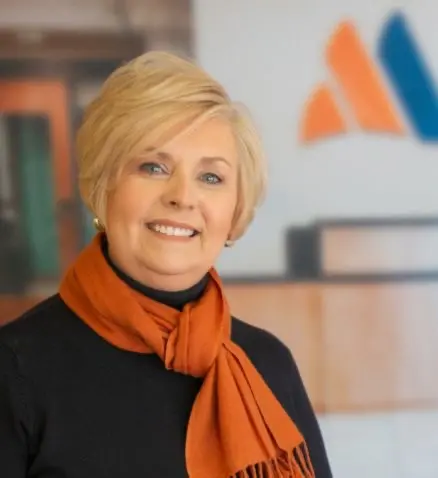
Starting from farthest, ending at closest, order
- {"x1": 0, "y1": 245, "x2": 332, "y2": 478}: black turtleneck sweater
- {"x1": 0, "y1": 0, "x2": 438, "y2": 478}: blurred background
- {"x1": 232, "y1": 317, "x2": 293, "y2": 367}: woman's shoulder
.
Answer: {"x1": 0, "y1": 0, "x2": 438, "y2": 478}: blurred background → {"x1": 232, "y1": 317, "x2": 293, "y2": 367}: woman's shoulder → {"x1": 0, "y1": 245, "x2": 332, "y2": 478}: black turtleneck sweater

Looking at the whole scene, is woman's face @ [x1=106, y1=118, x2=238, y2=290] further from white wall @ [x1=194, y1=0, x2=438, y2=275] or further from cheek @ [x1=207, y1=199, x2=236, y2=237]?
white wall @ [x1=194, y1=0, x2=438, y2=275]

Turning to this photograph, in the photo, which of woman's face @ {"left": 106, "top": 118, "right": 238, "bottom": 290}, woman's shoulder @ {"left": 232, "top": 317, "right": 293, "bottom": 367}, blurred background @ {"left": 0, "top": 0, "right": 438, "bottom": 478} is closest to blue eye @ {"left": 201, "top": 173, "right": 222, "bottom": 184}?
woman's face @ {"left": 106, "top": 118, "right": 238, "bottom": 290}

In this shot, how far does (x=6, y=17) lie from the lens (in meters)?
1.36

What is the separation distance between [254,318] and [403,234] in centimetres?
33

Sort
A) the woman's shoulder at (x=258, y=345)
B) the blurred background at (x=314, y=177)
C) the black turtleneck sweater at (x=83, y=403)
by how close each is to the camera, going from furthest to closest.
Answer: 1. the blurred background at (x=314, y=177)
2. the woman's shoulder at (x=258, y=345)
3. the black turtleneck sweater at (x=83, y=403)

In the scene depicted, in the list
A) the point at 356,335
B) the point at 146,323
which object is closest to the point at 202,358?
the point at 146,323

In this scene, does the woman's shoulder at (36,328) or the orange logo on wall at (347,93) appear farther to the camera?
the orange logo on wall at (347,93)

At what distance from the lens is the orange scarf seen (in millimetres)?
940

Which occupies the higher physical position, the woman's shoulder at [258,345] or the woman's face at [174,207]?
the woman's face at [174,207]

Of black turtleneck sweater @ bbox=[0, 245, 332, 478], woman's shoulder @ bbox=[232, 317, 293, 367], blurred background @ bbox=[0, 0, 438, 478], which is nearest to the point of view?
black turtleneck sweater @ bbox=[0, 245, 332, 478]

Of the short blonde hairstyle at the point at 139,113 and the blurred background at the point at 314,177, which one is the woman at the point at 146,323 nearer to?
the short blonde hairstyle at the point at 139,113

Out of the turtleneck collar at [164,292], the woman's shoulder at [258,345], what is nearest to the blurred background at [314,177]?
the woman's shoulder at [258,345]

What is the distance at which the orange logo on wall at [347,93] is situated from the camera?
4.71 ft

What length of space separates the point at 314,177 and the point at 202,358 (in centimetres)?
58
